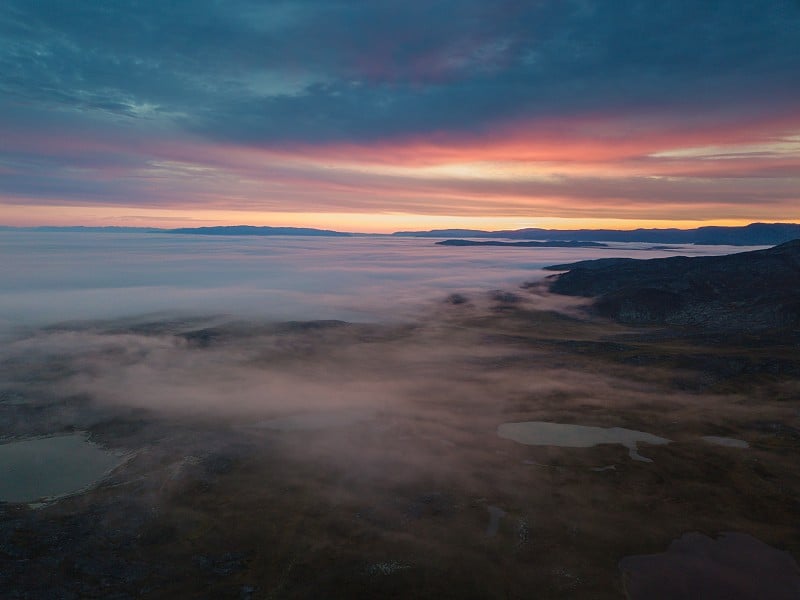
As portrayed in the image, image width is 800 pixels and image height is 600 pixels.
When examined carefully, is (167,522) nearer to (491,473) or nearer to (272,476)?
(272,476)

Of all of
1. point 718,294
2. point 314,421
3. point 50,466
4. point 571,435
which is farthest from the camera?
point 718,294

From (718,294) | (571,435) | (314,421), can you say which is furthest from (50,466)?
(718,294)

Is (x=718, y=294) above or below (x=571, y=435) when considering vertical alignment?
above

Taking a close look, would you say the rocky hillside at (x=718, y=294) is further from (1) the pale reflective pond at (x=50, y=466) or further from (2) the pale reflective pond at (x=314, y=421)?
(1) the pale reflective pond at (x=50, y=466)

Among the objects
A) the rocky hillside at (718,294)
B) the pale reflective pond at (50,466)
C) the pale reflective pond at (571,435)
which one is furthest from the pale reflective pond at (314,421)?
the rocky hillside at (718,294)

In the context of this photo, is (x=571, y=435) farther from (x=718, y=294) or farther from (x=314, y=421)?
(x=718, y=294)

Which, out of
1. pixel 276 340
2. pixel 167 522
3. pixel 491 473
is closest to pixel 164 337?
pixel 276 340

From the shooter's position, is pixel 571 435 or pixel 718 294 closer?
pixel 571 435
